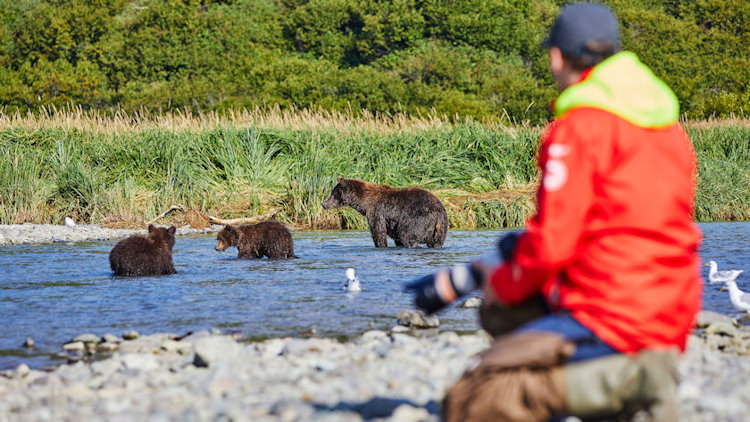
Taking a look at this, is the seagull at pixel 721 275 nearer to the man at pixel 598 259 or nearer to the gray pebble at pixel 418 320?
the gray pebble at pixel 418 320

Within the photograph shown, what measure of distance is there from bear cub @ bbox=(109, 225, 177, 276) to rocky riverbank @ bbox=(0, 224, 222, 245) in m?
4.54

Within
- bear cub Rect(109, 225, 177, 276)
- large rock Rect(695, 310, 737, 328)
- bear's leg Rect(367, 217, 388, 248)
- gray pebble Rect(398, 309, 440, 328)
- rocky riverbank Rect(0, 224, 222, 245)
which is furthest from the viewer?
rocky riverbank Rect(0, 224, 222, 245)

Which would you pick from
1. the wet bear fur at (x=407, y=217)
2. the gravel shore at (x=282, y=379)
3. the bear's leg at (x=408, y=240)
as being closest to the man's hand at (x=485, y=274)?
the gravel shore at (x=282, y=379)

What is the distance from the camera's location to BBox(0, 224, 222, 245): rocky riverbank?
14.2 meters

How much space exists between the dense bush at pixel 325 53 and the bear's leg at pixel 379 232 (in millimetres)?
25751

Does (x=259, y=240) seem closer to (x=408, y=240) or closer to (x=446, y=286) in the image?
(x=408, y=240)

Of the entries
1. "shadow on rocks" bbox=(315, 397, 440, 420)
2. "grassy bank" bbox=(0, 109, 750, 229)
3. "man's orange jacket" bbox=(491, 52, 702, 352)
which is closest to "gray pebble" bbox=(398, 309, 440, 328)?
"shadow on rocks" bbox=(315, 397, 440, 420)

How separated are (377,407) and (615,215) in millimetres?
1451

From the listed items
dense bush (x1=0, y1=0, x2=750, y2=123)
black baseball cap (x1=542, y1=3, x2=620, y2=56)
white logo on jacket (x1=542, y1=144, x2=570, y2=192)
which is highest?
dense bush (x1=0, y1=0, x2=750, y2=123)

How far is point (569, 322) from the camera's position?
312 centimetres

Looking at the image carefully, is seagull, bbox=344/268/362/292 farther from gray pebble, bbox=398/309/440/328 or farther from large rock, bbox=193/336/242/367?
large rock, bbox=193/336/242/367

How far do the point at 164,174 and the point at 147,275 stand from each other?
8336 millimetres

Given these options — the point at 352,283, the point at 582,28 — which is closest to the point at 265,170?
the point at 352,283

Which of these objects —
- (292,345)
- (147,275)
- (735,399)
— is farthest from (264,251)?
(735,399)
